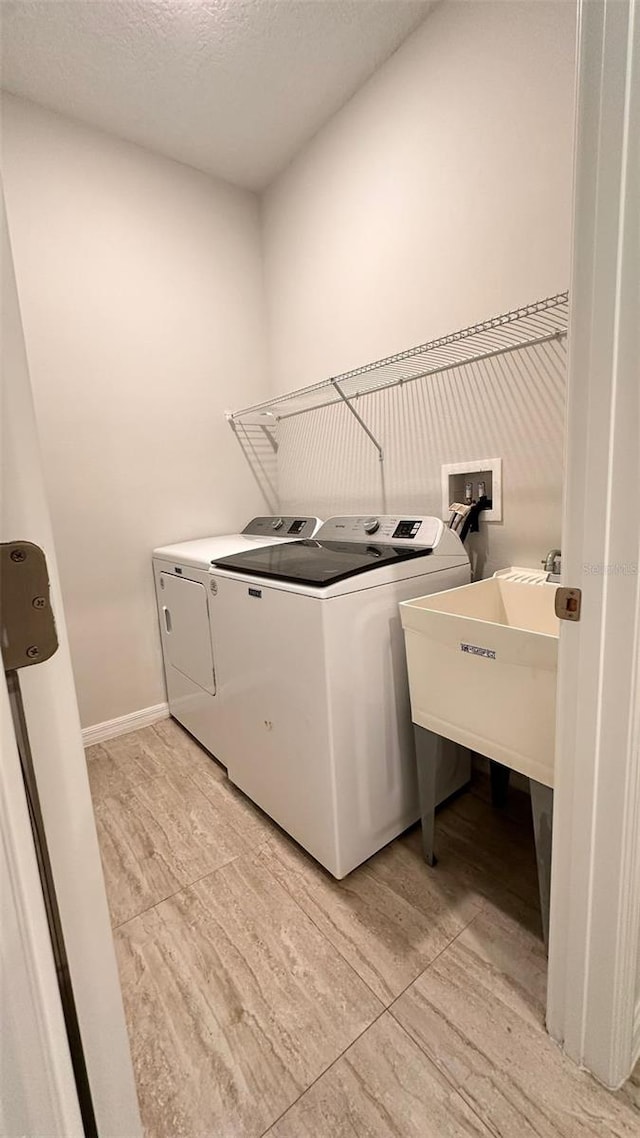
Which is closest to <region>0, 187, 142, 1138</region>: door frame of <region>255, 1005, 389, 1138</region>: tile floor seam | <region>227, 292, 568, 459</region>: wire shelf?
<region>255, 1005, 389, 1138</region>: tile floor seam

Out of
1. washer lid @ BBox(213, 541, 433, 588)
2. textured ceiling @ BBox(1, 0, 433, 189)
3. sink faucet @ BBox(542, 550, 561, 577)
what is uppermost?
textured ceiling @ BBox(1, 0, 433, 189)

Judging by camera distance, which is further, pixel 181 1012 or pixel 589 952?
pixel 181 1012

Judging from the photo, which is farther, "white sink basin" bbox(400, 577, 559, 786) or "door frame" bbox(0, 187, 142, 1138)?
"white sink basin" bbox(400, 577, 559, 786)

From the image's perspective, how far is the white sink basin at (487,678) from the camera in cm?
111

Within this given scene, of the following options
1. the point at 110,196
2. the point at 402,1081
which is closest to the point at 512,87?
the point at 110,196

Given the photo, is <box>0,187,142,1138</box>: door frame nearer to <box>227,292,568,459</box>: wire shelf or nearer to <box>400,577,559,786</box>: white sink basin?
<box>400,577,559,786</box>: white sink basin

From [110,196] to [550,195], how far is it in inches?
77.5

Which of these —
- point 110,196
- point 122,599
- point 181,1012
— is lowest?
point 181,1012

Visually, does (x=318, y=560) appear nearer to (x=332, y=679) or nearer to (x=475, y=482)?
(x=332, y=679)

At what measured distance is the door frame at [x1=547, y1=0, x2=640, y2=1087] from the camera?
714 mm

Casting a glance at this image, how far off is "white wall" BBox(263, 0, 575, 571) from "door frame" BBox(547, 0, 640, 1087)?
2.71ft

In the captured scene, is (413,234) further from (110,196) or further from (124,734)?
(124,734)

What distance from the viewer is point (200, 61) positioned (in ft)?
5.95

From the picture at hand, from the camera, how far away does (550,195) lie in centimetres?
145
